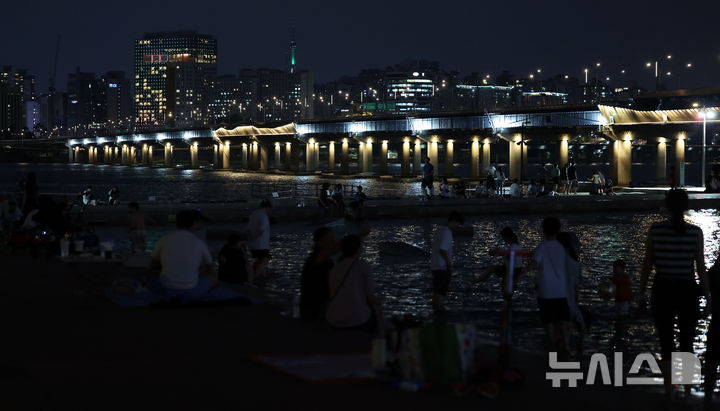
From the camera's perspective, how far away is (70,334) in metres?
11.9

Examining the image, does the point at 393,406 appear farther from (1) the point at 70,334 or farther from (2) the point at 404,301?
(2) the point at 404,301

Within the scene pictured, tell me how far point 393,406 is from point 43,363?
421 cm

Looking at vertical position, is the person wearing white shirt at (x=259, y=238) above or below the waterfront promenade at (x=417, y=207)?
above

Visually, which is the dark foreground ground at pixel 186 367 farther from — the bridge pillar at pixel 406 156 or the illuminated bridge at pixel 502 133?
the bridge pillar at pixel 406 156

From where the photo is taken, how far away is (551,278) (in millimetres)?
11391

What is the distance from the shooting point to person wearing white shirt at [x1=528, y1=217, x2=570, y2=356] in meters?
11.3

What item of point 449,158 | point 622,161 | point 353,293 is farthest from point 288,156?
point 353,293

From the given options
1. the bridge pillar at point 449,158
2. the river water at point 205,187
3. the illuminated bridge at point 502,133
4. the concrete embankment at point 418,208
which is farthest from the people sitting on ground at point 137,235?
the bridge pillar at point 449,158

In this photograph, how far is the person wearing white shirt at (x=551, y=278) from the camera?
11.3 m

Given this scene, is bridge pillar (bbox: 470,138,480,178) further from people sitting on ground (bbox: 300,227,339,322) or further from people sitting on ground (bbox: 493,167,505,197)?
people sitting on ground (bbox: 300,227,339,322)

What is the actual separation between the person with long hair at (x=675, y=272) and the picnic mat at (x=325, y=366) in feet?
10.4

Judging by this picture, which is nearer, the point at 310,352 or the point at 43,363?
the point at 43,363

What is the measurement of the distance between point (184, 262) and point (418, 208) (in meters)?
32.2

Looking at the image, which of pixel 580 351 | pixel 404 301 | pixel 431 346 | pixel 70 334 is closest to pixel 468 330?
pixel 431 346
